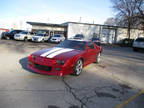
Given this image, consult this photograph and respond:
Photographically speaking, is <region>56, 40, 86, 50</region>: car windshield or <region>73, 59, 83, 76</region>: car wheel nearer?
<region>73, 59, 83, 76</region>: car wheel

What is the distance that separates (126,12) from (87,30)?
952 centimetres

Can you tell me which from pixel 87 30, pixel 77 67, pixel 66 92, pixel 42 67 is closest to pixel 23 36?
pixel 87 30

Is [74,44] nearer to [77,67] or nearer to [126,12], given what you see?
[77,67]

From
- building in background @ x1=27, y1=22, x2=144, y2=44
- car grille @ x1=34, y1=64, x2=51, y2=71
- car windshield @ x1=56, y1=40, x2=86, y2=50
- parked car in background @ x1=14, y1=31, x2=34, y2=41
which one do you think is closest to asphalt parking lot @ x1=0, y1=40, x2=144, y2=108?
car grille @ x1=34, y1=64, x2=51, y2=71

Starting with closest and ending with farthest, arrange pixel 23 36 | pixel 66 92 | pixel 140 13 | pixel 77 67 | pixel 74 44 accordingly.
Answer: pixel 66 92, pixel 77 67, pixel 74 44, pixel 23 36, pixel 140 13

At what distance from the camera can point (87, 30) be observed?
28250mm

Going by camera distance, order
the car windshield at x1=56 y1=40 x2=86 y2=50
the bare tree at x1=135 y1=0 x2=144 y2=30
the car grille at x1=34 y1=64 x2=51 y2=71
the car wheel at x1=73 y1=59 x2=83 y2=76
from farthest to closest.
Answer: the bare tree at x1=135 y1=0 x2=144 y2=30 → the car windshield at x1=56 y1=40 x2=86 y2=50 → the car wheel at x1=73 y1=59 x2=83 y2=76 → the car grille at x1=34 y1=64 x2=51 y2=71

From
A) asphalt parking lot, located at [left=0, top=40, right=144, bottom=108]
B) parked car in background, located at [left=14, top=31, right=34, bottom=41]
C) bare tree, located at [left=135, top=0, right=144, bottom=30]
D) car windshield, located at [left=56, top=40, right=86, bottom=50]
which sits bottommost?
asphalt parking lot, located at [left=0, top=40, right=144, bottom=108]

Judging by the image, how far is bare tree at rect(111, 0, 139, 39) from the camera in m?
24.9

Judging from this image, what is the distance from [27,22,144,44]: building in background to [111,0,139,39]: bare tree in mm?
3342

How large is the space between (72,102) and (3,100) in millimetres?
1633

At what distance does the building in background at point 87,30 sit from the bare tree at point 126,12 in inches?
132

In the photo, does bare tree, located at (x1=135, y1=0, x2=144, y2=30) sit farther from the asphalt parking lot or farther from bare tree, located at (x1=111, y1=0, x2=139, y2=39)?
the asphalt parking lot

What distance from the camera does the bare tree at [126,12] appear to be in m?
24.9
